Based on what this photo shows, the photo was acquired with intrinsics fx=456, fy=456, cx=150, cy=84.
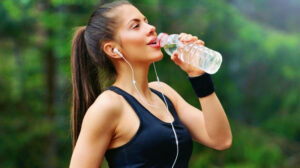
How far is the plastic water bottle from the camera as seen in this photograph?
1708mm

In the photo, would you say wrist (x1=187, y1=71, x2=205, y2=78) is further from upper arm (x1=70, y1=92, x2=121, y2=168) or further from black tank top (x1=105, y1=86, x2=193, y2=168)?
upper arm (x1=70, y1=92, x2=121, y2=168)

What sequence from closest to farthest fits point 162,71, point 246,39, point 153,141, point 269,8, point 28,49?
point 153,141, point 162,71, point 246,39, point 269,8, point 28,49

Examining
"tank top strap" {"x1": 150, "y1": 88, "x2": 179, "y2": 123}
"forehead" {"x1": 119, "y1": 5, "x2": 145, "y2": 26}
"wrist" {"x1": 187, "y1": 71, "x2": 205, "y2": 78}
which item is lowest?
"tank top strap" {"x1": 150, "y1": 88, "x2": 179, "y2": 123}

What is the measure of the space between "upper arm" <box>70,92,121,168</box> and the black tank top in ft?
0.27

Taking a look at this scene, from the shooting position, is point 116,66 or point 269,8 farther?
point 269,8

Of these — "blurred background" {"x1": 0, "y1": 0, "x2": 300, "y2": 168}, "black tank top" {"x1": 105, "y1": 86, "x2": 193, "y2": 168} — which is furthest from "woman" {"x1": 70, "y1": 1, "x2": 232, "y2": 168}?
"blurred background" {"x1": 0, "y1": 0, "x2": 300, "y2": 168}

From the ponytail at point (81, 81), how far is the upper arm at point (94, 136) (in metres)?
0.23

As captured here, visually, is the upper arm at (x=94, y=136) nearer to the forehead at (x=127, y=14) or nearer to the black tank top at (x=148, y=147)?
the black tank top at (x=148, y=147)

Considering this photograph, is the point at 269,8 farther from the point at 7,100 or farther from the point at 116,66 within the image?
the point at 116,66

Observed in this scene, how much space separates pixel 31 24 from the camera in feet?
25.8

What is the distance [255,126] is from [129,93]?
5.13 metres

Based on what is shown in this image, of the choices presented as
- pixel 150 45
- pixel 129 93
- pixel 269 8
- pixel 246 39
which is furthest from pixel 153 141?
pixel 269 8

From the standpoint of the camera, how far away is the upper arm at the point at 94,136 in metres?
1.56

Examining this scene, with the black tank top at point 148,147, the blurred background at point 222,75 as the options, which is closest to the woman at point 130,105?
the black tank top at point 148,147
